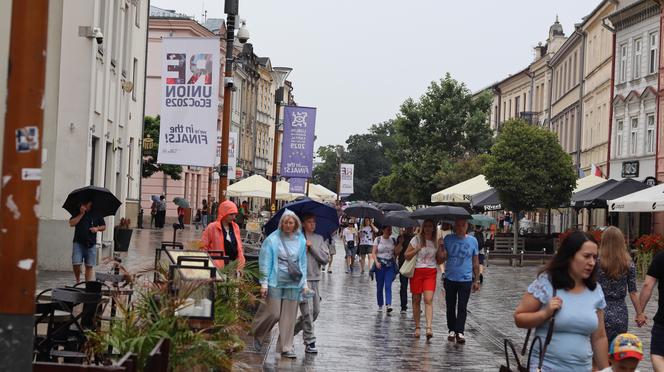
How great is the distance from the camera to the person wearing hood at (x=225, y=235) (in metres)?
15.0

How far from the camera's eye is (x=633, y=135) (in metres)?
47.8

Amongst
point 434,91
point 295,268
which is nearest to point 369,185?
point 434,91

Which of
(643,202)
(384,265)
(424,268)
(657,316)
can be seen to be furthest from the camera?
(643,202)

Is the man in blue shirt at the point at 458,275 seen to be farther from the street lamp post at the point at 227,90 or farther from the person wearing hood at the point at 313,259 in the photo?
the street lamp post at the point at 227,90

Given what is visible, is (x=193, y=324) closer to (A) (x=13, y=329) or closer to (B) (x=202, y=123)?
(A) (x=13, y=329)

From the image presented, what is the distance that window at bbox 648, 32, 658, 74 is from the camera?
4472 cm

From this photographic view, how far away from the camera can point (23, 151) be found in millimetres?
4945

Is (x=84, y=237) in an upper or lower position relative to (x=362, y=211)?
lower

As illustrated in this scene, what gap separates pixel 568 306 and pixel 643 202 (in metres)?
25.5

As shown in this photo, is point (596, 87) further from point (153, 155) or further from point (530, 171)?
point (153, 155)

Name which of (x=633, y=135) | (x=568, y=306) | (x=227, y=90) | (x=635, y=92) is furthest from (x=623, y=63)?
(x=568, y=306)

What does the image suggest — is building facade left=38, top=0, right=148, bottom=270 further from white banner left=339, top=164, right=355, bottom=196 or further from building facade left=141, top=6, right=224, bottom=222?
white banner left=339, top=164, right=355, bottom=196

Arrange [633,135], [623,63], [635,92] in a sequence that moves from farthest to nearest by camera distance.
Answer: [623,63] < [633,135] < [635,92]

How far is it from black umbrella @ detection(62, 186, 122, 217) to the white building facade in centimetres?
2992
